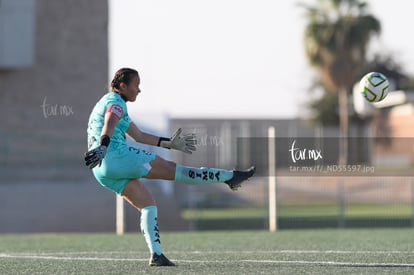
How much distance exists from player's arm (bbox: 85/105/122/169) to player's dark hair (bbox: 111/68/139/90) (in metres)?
0.46

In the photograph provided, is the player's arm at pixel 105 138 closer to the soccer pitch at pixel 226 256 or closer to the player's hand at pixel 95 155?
the player's hand at pixel 95 155

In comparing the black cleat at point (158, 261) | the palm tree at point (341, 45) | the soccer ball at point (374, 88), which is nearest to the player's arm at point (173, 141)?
the black cleat at point (158, 261)

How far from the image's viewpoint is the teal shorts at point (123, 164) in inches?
347

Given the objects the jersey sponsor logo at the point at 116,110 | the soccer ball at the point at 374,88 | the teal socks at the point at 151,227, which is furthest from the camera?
the soccer ball at the point at 374,88

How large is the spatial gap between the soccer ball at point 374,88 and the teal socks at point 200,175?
3.20m

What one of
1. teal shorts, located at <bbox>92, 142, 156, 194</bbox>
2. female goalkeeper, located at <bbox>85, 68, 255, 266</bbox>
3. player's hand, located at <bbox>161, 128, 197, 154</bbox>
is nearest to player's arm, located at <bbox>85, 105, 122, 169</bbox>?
female goalkeeper, located at <bbox>85, 68, 255, 266</bbox>

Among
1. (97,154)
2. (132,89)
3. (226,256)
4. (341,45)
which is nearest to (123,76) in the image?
(132,89)

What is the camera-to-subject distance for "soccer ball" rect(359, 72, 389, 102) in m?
11.5

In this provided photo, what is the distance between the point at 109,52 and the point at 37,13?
102 inches

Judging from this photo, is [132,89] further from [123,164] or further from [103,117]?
[123,164]

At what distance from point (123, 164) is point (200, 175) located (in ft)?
2.46

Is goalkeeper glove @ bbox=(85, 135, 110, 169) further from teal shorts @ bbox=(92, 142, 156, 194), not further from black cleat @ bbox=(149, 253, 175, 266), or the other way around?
black cleat @ bbox=(149, 253, 175, 266)

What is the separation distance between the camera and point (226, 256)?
10.5 m

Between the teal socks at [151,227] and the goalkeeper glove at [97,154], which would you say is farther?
the teal socks at [151,227]
